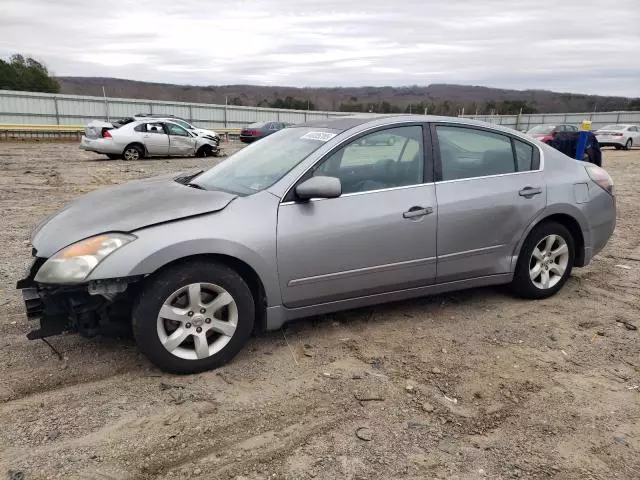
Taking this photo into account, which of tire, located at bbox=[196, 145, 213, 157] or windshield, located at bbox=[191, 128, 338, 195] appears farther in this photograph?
tire, located at bbox=[196, 145, 213, 157]

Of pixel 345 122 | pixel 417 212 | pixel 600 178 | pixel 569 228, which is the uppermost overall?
pixel 345 122

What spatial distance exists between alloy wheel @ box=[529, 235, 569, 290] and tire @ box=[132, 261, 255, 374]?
8.54ft

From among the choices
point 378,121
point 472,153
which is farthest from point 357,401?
point 472,153

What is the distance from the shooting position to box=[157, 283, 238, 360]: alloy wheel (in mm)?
3209

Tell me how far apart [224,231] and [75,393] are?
4.18 ft

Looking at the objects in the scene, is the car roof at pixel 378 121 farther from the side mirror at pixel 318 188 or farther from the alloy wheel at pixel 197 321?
the alloy wheel at pixel 197 321

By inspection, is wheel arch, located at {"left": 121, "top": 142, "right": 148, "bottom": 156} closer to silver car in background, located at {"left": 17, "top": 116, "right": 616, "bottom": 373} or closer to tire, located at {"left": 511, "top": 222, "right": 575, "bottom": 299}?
silver car in background, located at {"left": 17, "top": 116, "right": 616, "bottom": 373}

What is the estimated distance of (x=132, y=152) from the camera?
18.0 metres

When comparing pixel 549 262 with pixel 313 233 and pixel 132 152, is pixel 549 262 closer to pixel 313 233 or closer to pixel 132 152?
pixel 313 233

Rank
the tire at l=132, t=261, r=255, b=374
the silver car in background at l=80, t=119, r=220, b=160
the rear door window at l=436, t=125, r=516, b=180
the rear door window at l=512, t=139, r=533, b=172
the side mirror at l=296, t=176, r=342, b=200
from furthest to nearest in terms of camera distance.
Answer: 1. the silver car in background at l=80, t=119, r=220, b=160
2. the rear door window at l=512, t=139, r=533, b=172
3. the rear door window at l=436, t=125, r=516, b=180
4. the side mirror at l=296, t=176, r=342, b=200
5. the tire at l=132, t=261, r=255, b=374

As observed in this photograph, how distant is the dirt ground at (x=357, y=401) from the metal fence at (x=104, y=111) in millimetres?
27939

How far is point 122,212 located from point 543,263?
11.4ft

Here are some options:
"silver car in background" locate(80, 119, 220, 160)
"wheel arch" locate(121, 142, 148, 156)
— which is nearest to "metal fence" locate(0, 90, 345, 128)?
"silver car in background" locate(80, 119, 220, 160)

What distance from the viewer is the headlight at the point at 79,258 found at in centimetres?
303
